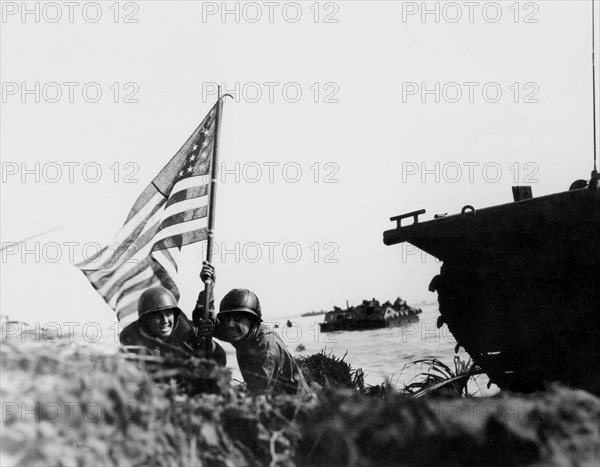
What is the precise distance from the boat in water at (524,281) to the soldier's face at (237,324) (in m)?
1.87

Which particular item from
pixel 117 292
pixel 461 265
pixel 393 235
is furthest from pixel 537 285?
pixel 117 292

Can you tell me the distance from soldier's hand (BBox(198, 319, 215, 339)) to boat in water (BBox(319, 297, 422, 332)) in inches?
1773

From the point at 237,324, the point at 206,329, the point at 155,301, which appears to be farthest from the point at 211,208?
the point at 237,324

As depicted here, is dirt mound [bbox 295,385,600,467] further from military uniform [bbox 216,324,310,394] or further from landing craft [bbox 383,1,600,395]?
landing craft [bbox 383,1,600,395]

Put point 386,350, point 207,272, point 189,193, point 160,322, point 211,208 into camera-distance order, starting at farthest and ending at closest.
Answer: point 386,350 < point 189,193 < point 211,208 < point 207,272 < point 160,322

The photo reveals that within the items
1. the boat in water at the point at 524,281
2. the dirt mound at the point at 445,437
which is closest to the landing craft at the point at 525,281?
the boat in water at the point at 524,281

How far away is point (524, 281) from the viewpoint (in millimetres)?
6992

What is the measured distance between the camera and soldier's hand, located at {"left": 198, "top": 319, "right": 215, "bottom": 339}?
7.19 m

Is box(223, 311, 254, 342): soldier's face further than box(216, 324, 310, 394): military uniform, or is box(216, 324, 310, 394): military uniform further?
box(223, 311, 254, 342): soldier's face

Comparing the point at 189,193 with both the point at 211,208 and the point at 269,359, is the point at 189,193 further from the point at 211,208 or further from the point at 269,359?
the point at 269,359

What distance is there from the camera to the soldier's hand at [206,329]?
719cm

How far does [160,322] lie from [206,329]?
486 millimetres

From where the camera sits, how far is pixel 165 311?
23.5 ft

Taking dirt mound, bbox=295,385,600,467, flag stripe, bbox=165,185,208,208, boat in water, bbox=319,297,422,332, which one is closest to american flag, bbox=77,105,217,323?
flag stripe, bbox=165,185,208,208
